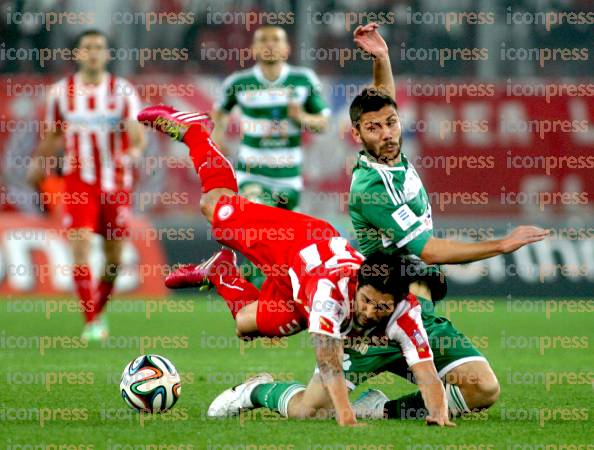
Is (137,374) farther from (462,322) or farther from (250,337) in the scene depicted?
(462,322)

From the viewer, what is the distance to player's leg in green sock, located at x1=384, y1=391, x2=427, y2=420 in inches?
261

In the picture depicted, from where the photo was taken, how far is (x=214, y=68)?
55.3ft

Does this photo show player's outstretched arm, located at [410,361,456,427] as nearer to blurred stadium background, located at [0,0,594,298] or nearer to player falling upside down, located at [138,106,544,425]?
player falling upside down, located at [138,106,544,425]

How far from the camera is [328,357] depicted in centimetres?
600

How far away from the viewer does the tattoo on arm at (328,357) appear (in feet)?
19.7

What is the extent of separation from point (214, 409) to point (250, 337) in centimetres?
60

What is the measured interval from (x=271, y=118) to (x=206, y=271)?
14.7ft

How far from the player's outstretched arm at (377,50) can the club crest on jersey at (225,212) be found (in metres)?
1.04

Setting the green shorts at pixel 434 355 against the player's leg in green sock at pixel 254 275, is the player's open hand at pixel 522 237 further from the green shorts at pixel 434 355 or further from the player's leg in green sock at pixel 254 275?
the player's leg in green sock at pixel 254 275

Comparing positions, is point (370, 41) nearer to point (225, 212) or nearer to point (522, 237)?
point (225, 212)

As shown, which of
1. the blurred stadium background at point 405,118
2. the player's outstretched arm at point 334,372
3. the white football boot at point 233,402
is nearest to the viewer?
the player's outstretched arm at point 334,372

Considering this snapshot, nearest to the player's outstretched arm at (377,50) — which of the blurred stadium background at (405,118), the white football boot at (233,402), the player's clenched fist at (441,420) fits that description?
the white football boot at (233,402)

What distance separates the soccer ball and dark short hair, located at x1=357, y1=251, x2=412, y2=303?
4.25 ft

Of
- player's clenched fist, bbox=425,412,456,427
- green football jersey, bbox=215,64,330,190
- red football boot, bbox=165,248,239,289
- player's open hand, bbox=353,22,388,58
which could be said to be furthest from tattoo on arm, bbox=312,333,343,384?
green football jersey, bbox=215,64,330,190
